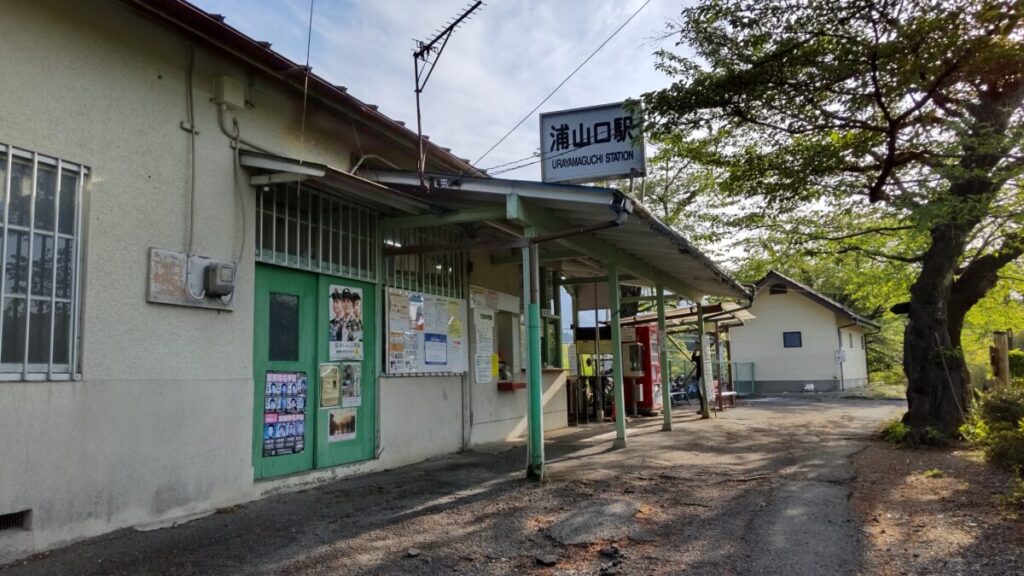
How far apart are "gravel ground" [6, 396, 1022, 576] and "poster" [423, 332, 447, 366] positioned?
1372 millimetres

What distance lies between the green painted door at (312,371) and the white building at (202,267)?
23 mm

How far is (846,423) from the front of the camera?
591 inches

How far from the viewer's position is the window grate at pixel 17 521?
4609 millimetres

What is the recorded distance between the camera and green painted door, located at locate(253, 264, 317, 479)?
22.3 feet

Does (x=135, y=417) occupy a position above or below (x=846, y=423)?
above

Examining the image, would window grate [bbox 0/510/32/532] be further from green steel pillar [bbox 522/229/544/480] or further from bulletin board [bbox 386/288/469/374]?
green steel pillar [bbox 522/229/544/480]

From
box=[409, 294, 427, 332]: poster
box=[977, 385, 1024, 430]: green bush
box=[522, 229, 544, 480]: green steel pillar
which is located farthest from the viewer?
box=[409, 294, 427, 332]: poster

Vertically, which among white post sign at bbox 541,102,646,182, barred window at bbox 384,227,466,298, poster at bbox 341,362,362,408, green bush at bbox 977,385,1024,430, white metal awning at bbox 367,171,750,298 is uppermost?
white post sign at bbox 541,102,646,182

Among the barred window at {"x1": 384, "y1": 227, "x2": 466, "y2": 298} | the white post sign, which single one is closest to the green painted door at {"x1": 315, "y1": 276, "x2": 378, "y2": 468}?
the barred window at {"x1": 384, "y1": 227, "x2": 466, "y2": 298}

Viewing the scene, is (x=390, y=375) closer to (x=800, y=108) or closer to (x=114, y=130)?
(x=114, y=130)

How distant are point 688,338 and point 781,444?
17.7m

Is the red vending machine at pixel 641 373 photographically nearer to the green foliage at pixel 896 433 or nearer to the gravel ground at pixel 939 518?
the green foliage at pixel 896 433

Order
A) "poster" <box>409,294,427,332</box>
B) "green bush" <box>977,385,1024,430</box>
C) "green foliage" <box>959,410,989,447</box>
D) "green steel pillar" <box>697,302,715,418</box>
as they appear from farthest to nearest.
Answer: "green steel pillar" <box>697,302,715,418</box> → "poster" <box>409,294,427,332</box> → "green foliage" <box>959,410,989,447</box> → "green bush" <box>977,385,1024,430</box>

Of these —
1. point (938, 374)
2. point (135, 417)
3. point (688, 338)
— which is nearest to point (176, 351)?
point (135, 417)
